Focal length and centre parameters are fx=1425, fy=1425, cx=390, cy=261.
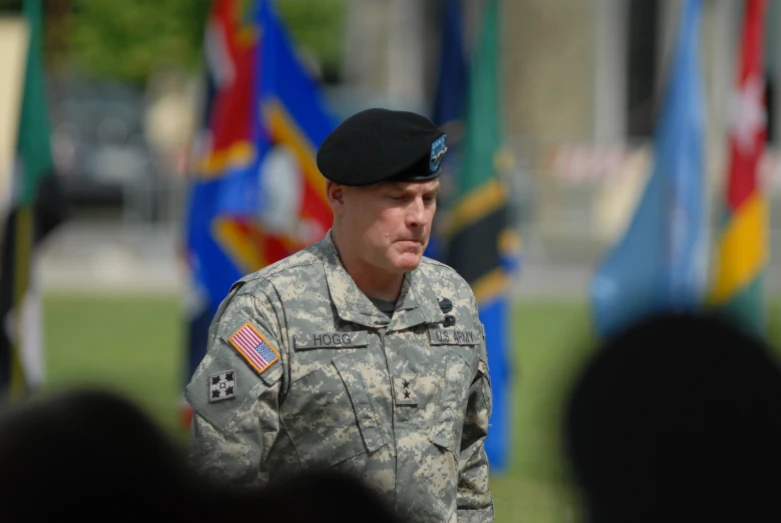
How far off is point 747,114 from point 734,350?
25.1 feet

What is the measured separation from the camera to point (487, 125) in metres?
9.73

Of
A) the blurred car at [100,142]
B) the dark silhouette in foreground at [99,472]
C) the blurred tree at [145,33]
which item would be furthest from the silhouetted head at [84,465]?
the blurred tree at [145,33]

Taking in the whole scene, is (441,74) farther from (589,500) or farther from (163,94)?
(163,94)

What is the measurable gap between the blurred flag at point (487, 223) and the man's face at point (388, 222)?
5697mm

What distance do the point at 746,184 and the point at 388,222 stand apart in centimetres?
595

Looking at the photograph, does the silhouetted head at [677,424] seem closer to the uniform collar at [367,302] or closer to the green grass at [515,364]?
the green grass at [515,364]

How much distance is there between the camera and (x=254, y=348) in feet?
10.7

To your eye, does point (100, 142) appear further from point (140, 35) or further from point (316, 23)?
point (316, 23)

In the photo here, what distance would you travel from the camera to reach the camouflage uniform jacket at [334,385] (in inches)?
128

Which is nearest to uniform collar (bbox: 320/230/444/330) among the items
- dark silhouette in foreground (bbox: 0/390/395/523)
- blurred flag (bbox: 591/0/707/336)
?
dark silhouette in foreground (bbox: 0/390/395/523)

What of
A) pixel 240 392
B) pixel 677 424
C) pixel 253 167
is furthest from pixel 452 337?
pixel 253 167

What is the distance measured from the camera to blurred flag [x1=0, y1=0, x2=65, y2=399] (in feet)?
28.4

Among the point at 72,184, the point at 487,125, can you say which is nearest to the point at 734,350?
the point at 487,125

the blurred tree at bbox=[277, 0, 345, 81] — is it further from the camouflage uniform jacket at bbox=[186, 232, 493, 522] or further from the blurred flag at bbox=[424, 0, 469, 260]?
the camouflage uniform jacket at bbox=[186, 232, 493, 522]
